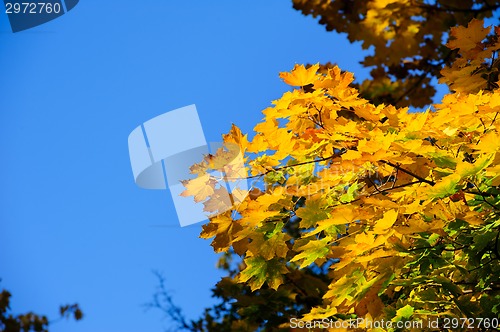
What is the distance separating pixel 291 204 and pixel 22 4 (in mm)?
5270

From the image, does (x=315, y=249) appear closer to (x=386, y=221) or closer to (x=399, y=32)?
(x=386, y=221)

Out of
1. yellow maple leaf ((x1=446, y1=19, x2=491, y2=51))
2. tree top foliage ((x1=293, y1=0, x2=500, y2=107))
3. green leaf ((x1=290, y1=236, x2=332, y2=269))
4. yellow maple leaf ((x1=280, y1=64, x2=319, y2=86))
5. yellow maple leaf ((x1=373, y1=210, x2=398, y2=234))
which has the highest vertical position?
tree top foliage ((x1=293, y1=0, x2=500, y2=107))

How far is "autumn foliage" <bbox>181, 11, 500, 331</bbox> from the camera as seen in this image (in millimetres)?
2008

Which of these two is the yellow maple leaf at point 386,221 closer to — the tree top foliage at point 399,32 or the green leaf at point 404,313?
the green leaf at point 404,313

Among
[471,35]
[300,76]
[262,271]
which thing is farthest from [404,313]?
[471,35]

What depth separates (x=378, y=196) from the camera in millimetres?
2285

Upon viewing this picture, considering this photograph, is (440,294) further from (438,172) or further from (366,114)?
(366,114)

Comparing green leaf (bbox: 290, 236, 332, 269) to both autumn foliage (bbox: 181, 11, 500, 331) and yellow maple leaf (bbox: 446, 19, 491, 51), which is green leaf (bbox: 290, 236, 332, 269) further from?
yellow maple leaf (bbox: 446, 19, 491, 51)

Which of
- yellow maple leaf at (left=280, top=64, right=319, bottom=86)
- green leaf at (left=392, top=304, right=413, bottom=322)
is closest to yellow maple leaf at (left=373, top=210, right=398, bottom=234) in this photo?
green leaf at (left=392, top=304, right=413, bottom=322)

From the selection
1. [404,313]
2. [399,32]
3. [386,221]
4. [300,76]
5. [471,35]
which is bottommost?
[404,313]

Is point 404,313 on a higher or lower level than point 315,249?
lower

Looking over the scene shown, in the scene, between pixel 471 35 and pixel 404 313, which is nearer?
pixel 404 313

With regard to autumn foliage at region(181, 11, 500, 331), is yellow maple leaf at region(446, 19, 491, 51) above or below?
above

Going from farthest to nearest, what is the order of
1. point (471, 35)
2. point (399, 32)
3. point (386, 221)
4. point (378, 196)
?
point (399, 32) → point (471, 35) → point (378, 196) → point (386, 221)
